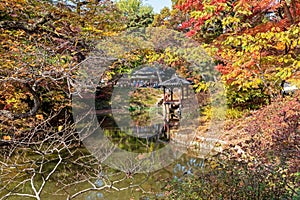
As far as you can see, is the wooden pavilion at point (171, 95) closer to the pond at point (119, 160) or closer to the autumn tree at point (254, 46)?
the pond at point (119, 160)

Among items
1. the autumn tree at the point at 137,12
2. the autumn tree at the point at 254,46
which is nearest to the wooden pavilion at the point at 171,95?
the autumn tree at the point at 254,46

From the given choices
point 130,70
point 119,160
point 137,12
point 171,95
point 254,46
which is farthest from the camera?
point 137,12

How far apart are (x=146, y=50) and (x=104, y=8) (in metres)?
2.40

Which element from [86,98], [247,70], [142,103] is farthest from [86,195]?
[142,103]

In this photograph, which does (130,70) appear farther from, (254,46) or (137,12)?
(137,12)

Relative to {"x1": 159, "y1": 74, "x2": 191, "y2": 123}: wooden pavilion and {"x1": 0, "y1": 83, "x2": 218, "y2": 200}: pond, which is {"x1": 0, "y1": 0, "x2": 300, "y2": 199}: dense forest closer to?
{"x1": 0, "y1": 83, "x2": 218, "y2": 200}: pond

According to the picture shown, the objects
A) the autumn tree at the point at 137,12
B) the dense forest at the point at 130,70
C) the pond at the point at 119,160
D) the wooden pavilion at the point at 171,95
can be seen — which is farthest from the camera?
the autumn tree at the point at 137,12

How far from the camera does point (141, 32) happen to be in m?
8.62

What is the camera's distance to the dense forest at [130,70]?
98.8 inches

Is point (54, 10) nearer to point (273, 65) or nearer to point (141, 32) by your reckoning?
point (273, 65)

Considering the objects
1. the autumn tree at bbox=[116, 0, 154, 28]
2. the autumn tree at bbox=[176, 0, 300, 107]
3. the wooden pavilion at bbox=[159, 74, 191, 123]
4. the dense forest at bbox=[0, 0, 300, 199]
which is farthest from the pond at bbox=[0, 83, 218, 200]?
the autumn tree at bbox=[116, 0, 154, 28]

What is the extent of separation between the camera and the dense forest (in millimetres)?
2510

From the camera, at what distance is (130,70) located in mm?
8172

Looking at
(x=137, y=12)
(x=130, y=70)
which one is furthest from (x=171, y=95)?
(x=137, y=12)
